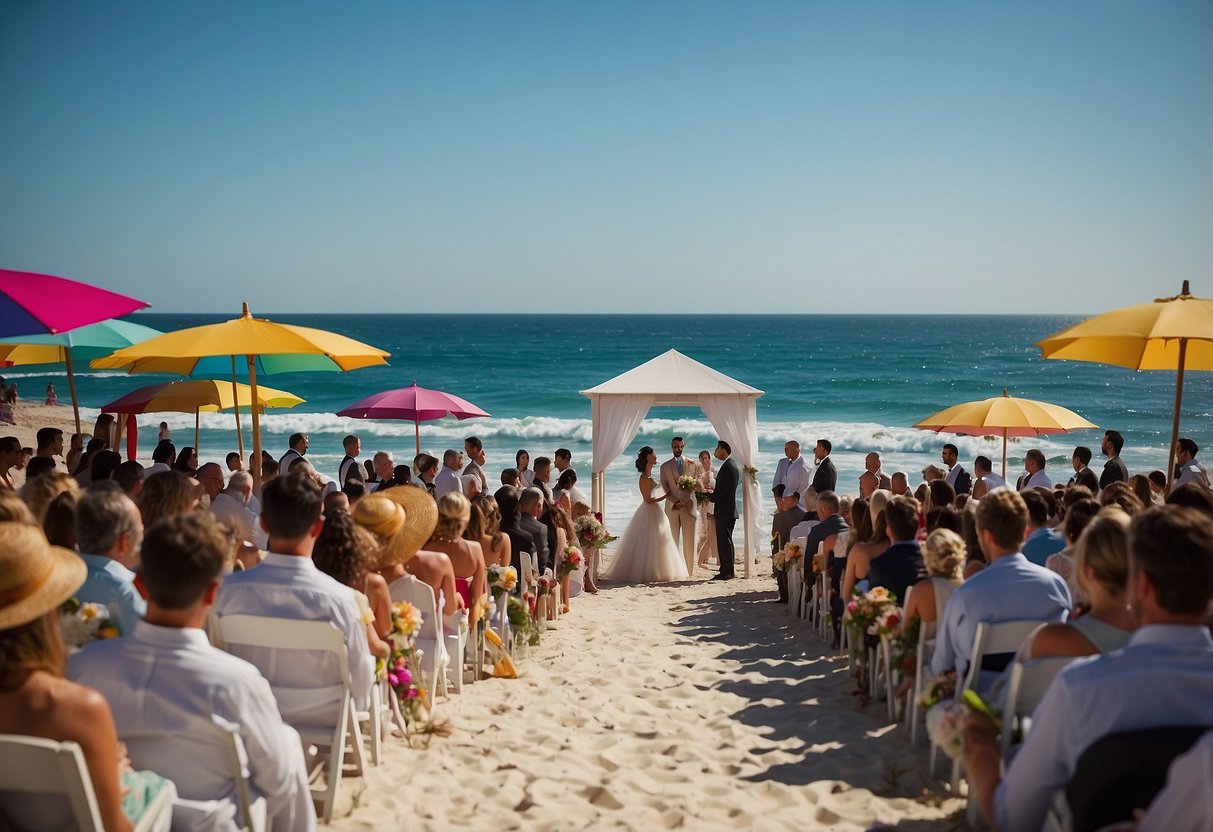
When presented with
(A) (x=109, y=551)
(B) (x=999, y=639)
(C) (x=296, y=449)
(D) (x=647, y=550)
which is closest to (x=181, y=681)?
(A) (x=109, y=551)

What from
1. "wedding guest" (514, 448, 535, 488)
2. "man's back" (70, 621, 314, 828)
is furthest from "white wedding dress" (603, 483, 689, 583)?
"man's back" (70, 621, 314, 828)

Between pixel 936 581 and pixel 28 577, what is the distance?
4080 millimetres

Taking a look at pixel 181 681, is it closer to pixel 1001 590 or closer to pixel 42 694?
pixel 42 694

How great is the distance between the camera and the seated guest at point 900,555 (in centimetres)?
550

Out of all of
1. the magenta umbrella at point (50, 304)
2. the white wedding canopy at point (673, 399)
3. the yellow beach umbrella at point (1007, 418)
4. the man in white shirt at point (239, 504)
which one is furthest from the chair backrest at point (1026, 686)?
the white wedding canopy at point (673, 399)

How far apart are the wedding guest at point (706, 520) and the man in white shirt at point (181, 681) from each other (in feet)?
29.6

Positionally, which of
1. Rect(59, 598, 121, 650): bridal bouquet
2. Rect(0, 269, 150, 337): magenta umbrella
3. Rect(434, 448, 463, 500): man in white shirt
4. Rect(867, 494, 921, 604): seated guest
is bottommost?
Rect(434, 448, 463, 500): man in white shirt

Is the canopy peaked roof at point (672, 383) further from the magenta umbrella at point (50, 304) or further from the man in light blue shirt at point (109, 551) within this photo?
the man in light blue shirt at point (109, 551)

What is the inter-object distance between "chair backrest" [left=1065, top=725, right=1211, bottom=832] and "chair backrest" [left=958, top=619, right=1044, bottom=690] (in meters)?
1.41

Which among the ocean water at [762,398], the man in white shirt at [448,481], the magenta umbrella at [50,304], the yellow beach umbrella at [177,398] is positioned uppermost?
the magenta umbrella at [50,304]

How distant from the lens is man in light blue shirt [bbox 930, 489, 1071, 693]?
13.2 ft

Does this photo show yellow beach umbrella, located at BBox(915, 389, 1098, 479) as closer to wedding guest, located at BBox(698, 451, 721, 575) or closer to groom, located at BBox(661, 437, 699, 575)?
wedding guest, located at BBox(698, 451, 721, 575)

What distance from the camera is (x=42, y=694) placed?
235cm

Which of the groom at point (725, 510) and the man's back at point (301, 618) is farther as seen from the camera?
the groom at point (725, 510)
